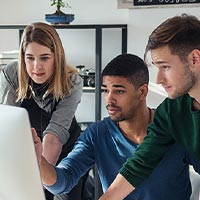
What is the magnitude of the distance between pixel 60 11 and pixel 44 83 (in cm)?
122

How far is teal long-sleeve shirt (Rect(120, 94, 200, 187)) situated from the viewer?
4.12 ft

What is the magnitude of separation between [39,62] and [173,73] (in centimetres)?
75

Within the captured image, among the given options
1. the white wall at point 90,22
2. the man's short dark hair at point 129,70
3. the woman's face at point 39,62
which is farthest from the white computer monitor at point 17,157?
the white wall at point 90,22

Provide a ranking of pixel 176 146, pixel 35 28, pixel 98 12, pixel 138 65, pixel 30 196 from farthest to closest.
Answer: pixel 98 12 < pixel 35 28 < pixel 138 65 < pixel 176 146 < pixel 30 196

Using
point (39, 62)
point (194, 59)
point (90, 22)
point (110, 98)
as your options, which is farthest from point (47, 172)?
point (90, 22)

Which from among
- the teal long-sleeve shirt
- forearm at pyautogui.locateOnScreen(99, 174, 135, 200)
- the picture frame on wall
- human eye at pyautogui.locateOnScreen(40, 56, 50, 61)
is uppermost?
the picture frame on wall

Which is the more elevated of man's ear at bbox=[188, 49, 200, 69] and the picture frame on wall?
the picture frame on wall

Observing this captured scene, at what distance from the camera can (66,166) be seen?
1.35 metres

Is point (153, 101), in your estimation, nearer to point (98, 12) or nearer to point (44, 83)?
point (98, 12)

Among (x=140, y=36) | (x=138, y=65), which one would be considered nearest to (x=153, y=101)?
(x=140, y=36)

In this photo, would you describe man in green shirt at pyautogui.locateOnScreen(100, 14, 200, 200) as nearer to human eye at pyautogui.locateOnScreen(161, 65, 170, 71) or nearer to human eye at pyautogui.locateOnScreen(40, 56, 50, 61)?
human eye at pyautogui.locateOnScreen(161, 65, 170, 71)

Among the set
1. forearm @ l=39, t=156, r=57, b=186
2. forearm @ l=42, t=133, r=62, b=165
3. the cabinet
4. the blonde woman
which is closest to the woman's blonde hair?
the blonde woman

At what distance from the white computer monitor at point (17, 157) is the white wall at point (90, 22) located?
2.22m

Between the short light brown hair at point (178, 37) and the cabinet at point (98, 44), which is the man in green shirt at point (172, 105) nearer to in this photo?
the short light brown hair at point (178, 37)
